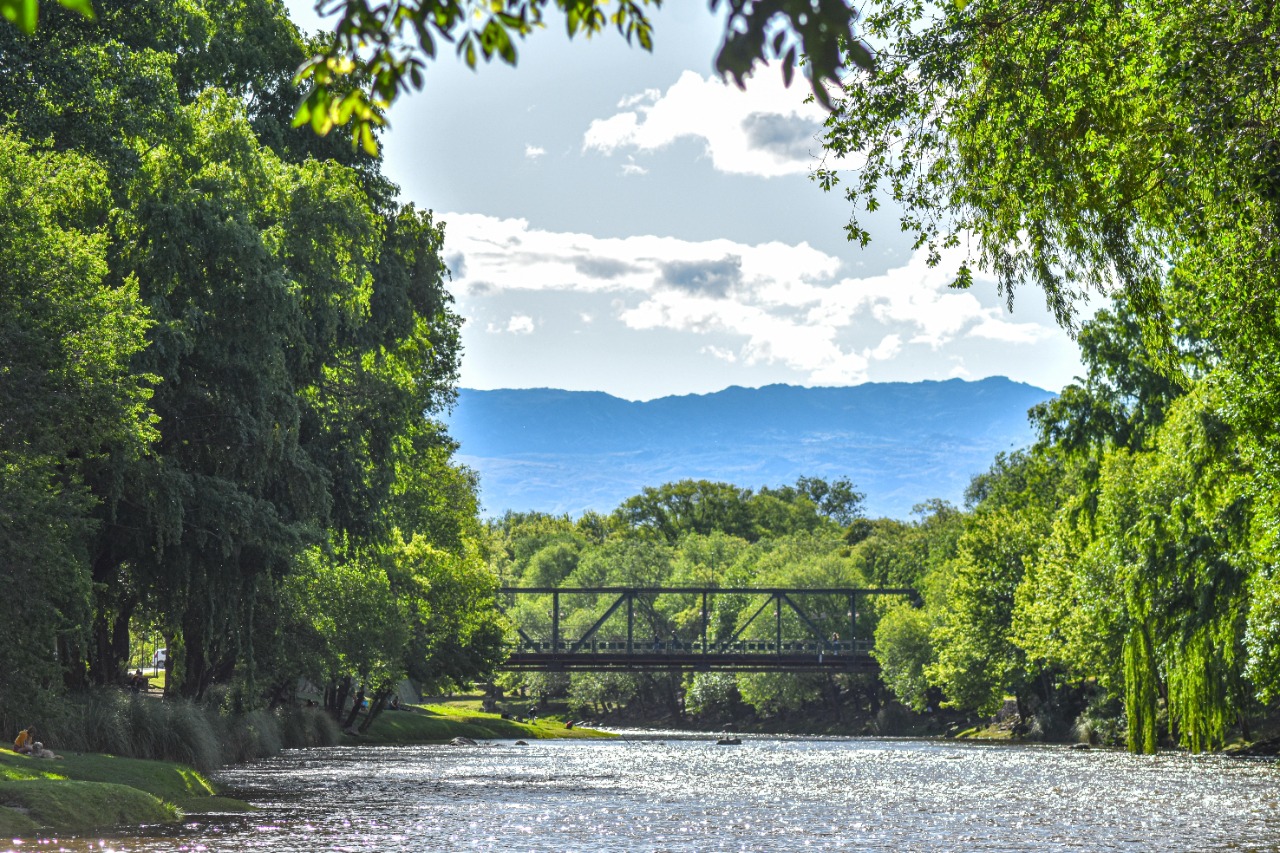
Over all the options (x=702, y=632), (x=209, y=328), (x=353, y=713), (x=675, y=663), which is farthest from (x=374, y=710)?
(x=702, y=632)

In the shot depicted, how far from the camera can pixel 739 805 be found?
28594mm

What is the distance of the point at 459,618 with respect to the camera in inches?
2525

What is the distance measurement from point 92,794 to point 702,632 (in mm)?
100002

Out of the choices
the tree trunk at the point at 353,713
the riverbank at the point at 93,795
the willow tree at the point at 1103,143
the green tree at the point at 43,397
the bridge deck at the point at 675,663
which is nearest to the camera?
the willow tree at the point at 1103,143

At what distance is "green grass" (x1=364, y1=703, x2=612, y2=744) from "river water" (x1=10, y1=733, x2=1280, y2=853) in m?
19.9

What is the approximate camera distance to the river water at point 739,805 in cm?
2086

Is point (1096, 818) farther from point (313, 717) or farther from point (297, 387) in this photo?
point (313, 717)

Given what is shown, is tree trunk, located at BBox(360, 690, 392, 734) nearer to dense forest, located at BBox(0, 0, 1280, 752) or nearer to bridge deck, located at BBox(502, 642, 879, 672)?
dense forest, located at BBox(0, 0, 1280, 752)

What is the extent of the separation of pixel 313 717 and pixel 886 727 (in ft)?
171

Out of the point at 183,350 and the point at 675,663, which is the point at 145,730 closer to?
the point at 183,350

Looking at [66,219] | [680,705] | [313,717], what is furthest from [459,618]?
[680,705]

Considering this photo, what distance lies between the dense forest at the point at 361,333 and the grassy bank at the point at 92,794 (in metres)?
1.50

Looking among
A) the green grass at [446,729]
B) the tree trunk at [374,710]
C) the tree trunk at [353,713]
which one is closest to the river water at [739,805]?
the tree trunk at [353,713]

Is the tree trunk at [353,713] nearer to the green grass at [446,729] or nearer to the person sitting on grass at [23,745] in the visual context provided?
the green grass at [446,729]
